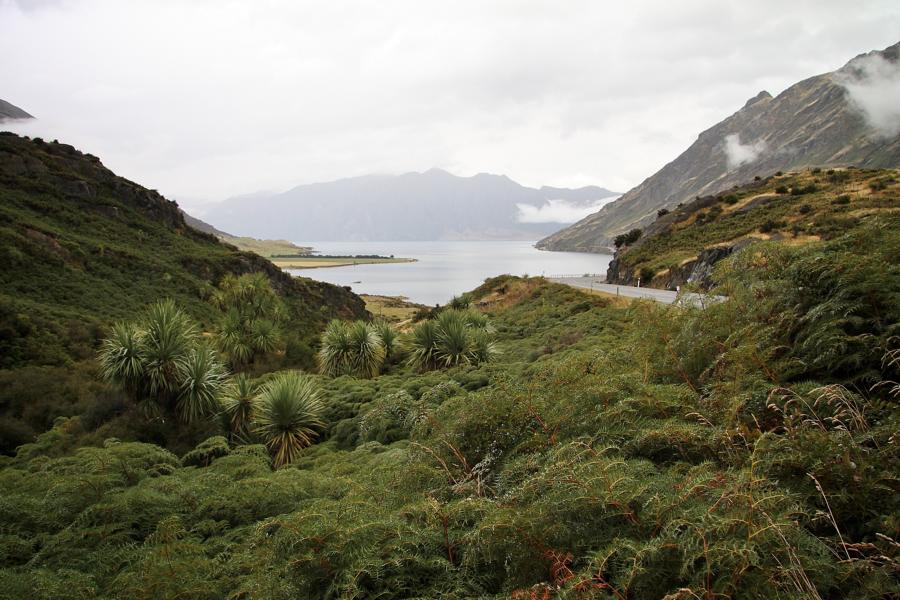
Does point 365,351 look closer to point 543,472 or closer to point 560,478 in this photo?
point 543,472

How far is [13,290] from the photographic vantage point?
96.3 ft

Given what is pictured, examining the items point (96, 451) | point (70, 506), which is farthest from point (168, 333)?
point (70, 506)

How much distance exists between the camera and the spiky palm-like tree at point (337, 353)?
15.8 metres

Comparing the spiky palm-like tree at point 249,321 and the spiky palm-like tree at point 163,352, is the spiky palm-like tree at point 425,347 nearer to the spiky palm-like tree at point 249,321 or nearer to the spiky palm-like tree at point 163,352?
the spiky palm-like tree at point 163,352

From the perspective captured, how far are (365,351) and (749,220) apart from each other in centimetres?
3437

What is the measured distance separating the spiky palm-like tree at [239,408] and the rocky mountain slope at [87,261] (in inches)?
654

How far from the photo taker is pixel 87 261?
38250 millimetres

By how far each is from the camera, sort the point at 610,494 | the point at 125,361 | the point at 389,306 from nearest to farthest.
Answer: the point at 610,494
the point at 125,361
the point at 389,306

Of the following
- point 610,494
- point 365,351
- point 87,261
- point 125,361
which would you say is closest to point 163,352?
point 125,361

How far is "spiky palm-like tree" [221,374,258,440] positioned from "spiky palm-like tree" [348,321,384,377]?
467 cm

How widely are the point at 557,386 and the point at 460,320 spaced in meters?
9.92

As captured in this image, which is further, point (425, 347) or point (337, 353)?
point (337, 353)

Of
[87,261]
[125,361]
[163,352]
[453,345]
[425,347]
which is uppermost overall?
[87,261]

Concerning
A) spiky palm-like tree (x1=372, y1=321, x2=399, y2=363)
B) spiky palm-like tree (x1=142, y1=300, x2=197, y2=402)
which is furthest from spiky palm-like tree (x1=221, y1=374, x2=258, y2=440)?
spiky palm-like tree (x1=372, y1=321, x2=399, y2=363)
